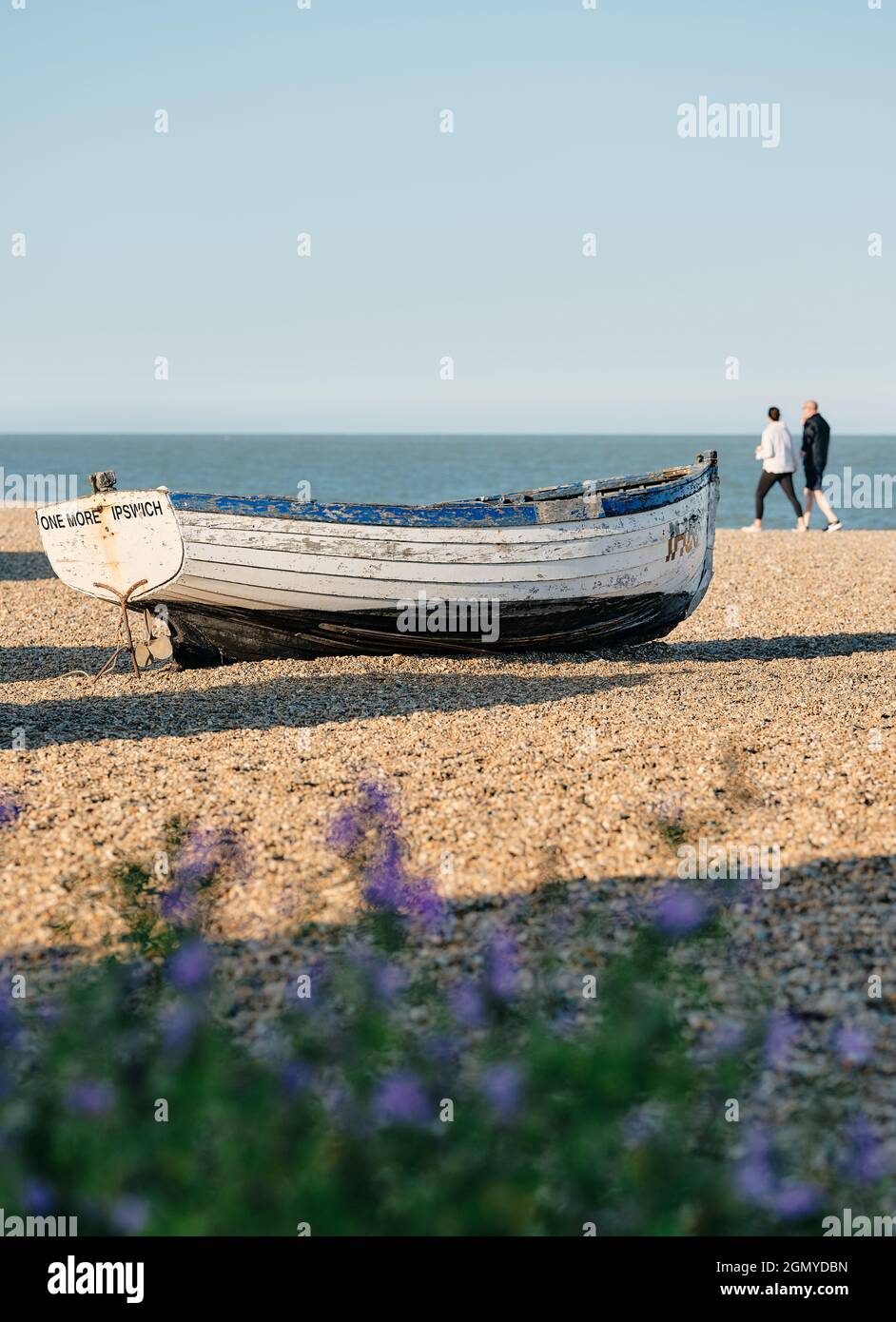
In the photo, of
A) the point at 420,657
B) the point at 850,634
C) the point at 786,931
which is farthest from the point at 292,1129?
the point at 850,634

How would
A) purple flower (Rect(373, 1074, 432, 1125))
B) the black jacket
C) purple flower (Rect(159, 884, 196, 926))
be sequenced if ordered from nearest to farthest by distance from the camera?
1. purple flower (Rect(373, 1074, 432, 1125))
2. purple flower (Rect(159, 884, 196, 926))
3. the black jacket

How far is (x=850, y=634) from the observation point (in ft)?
41.1

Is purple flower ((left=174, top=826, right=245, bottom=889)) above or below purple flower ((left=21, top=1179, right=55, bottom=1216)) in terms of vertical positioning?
above

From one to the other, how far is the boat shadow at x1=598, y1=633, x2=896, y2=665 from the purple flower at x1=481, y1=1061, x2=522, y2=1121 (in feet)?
22.9

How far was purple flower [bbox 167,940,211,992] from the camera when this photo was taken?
4.74 m

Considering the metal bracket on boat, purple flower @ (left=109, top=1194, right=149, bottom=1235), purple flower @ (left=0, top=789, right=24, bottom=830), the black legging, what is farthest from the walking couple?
purple flower @ (left=109, top=1194, right=149, bottom=1235)

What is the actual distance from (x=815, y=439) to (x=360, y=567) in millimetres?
13393

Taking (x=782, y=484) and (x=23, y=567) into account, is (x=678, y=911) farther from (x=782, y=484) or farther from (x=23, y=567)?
(x=782, y=484)

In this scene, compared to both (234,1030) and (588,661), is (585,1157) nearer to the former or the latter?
(234,1030)

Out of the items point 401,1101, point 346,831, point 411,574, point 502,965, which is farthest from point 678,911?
point 411,574

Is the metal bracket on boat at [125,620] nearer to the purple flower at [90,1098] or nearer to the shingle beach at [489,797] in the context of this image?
the shingle beach at [489,797]

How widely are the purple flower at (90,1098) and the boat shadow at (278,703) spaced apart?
385cm

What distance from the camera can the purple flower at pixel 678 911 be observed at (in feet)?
16.3

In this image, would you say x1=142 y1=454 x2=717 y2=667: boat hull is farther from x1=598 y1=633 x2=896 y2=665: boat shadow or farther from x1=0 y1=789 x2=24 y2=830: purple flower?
x1=0 y1=789 x2=24 y2=830: purple flower
